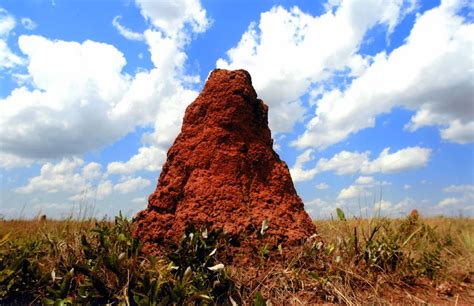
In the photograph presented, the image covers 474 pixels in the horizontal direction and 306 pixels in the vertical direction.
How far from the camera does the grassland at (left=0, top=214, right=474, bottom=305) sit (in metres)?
3.86

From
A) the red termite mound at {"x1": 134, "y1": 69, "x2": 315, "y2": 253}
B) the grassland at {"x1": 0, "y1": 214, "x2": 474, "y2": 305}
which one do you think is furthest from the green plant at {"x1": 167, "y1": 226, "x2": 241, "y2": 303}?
the red termite mound at {"x1": 134, "y1": 69, "x2": 315, "y2": 253}

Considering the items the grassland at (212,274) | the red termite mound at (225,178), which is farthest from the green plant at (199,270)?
the red termite mound at (225,178)

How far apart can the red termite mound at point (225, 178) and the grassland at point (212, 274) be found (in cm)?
26

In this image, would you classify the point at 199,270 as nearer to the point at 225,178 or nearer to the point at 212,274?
the point at 212,274

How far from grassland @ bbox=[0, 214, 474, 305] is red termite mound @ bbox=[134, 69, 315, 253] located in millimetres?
263

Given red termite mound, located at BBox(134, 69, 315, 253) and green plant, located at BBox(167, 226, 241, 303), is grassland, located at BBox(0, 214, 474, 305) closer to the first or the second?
green plant, located at BBox(167, 226, 241, 303)

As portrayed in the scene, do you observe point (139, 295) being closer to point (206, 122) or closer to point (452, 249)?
point (206, 122)

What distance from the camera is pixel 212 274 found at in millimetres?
3994

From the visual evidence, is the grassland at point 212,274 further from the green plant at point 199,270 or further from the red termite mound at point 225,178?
the red termite mound at point 225,178

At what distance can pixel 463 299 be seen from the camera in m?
4.82

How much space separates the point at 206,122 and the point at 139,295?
2.56 metres

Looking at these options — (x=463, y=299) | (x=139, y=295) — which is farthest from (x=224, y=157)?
(x=463, y=299)

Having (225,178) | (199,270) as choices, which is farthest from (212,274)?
(225,178)

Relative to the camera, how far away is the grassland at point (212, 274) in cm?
386
